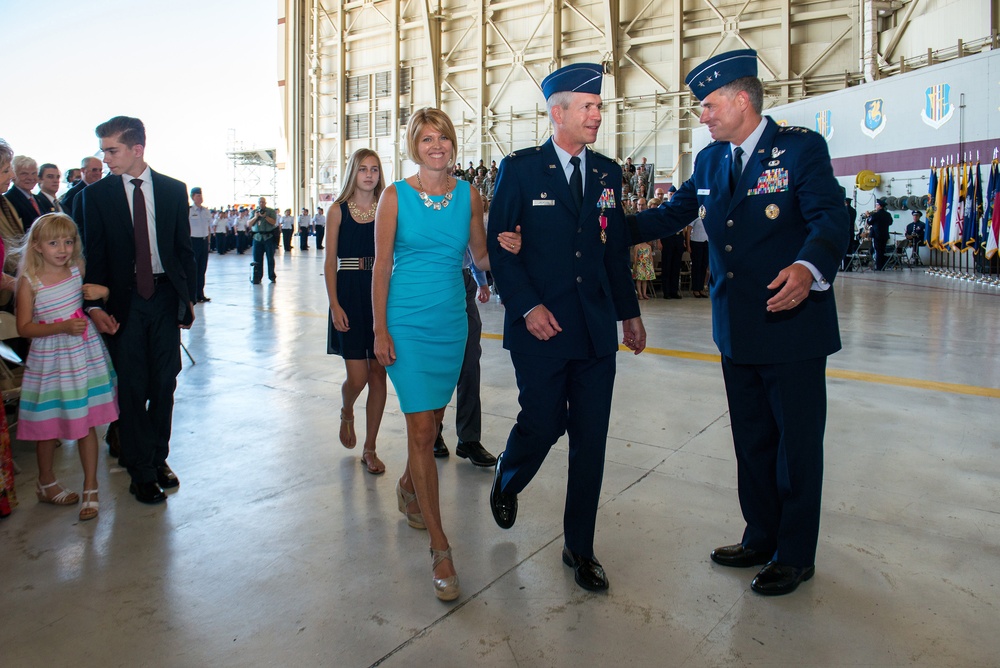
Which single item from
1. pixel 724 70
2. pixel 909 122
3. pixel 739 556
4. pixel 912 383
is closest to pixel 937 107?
pixel 909 122

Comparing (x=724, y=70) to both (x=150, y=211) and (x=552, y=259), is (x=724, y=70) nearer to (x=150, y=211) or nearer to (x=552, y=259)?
(x=552, y=259)

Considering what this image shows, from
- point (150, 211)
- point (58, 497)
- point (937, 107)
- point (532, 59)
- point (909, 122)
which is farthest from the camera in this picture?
point (532, 59)

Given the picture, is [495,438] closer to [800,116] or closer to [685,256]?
[685,256]

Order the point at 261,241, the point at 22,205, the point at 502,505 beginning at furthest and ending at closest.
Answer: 1. the point at 261,241
2. the point at 22,205
3. the point at 502,505

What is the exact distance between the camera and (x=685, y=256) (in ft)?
40.0

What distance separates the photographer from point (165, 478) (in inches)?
134

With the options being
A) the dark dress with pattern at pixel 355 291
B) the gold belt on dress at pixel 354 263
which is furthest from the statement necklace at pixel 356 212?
the gold belt on dress at pixel 354 263

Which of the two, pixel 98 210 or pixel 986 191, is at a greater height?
pixel 986 191

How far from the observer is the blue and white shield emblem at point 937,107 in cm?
1459

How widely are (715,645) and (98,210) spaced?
9.95ft

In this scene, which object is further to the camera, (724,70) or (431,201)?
(431,201)

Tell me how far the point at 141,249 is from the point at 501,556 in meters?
2.09

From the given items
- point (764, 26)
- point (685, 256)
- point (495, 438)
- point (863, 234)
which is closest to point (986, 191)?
point (863, 234)

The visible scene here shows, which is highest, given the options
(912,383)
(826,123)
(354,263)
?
(826,123)
